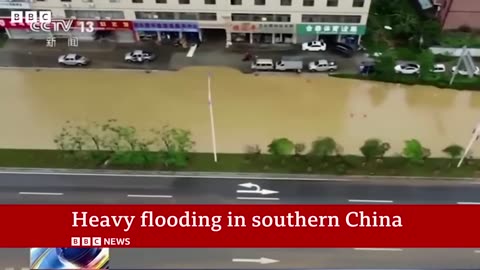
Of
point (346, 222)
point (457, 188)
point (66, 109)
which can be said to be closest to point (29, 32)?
point (66, 109)

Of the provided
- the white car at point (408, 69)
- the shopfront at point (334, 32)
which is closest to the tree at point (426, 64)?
the white car at point (408, 69)

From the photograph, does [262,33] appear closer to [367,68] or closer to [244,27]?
[244,27]

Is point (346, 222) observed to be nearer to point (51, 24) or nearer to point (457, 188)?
point (457, 188)

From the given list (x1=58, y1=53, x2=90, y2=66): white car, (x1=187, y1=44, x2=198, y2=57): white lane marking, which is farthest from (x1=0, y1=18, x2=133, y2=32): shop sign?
(x1=187, y1=44, x2=198, y2=57): white lane marking

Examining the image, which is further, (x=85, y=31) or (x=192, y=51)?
(x=85, y=31)

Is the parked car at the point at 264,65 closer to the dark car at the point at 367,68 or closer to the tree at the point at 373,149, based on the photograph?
the dark car at the point at 367,68

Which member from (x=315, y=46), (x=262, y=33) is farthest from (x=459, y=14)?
(x=262, y=33)
